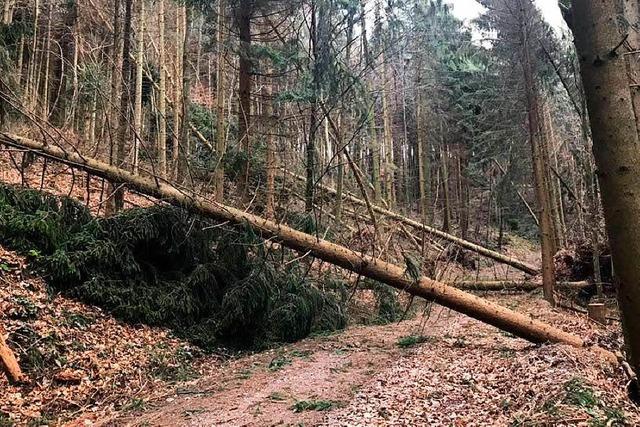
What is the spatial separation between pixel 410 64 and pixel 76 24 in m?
14.4

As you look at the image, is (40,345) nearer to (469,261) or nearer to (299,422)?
(299,422)

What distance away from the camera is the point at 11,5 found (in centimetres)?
1336

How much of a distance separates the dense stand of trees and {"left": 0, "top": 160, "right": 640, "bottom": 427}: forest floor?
2.24m

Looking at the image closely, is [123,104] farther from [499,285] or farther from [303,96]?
[499,285]

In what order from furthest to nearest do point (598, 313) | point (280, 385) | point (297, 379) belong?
point (598, 313)
point (297, 379)
point (280, 385)

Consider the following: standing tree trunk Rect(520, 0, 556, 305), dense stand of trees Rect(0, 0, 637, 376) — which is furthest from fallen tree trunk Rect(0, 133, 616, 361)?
standing tree trunk Rect(520, 0, 556, 305)

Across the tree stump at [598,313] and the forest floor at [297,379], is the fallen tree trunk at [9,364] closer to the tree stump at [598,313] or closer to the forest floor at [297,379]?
the forest floor at [297,379]

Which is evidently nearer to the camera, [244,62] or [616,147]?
[616,147]

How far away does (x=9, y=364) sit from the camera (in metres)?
5.54

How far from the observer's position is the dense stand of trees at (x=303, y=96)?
31.0 ft

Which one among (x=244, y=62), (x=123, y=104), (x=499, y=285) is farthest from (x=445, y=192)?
(x=123, y=104)

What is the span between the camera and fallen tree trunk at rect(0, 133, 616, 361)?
268 inches

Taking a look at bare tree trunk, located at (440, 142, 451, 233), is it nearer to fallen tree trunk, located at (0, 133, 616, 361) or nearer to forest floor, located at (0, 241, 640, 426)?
forest floor, located at (0, 241, 640, 426)

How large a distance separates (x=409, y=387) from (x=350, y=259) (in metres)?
2.43
